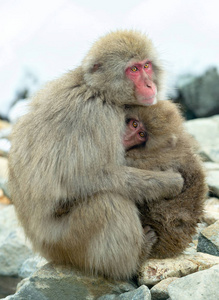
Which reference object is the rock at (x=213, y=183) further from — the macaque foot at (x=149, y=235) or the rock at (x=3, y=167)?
the rock at (x=3, y=167)

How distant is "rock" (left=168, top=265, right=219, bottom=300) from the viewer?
3289mm

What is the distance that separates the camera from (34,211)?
3977mm

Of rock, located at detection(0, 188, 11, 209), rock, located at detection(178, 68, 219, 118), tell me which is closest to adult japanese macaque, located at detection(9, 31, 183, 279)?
rock, located at detection(0, 188, 11, 209)

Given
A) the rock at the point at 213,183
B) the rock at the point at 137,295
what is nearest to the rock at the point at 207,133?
the rock at the point at 213,183

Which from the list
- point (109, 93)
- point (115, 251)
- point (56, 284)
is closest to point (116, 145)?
point (109, 93)

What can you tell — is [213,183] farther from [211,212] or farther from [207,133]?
[207,133]

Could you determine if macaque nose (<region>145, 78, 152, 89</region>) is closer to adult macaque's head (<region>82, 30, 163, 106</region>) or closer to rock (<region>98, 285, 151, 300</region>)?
adult macaque's head (<region>82, 30, 163, 106</region>)

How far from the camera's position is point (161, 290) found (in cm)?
370

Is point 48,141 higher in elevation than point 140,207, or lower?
higher

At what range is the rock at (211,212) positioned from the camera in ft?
16.5

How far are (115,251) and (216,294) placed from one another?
0.85 m

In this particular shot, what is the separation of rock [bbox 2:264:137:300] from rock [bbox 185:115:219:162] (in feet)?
12.2

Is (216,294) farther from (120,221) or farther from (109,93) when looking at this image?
(109,93)

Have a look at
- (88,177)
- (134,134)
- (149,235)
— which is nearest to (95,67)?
(134,134)
